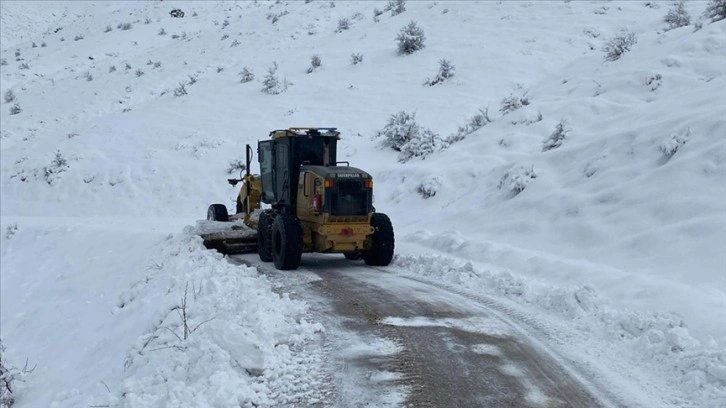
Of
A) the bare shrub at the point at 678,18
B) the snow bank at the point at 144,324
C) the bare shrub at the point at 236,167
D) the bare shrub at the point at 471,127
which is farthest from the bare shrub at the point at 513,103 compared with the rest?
the snow bank at the point at 144,324

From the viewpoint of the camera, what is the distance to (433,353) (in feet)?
20.9

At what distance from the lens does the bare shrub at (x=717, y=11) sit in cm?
1927

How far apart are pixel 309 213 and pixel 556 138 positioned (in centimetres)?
739

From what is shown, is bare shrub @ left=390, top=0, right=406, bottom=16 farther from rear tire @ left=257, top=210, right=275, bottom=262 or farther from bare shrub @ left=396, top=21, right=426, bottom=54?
rear tire @ left=257, top=210, right=275, bottom=262

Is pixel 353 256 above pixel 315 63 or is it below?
below

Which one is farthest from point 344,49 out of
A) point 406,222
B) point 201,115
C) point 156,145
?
point 406,222

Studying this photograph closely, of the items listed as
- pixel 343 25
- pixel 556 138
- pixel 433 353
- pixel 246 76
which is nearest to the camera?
pixel 433 353

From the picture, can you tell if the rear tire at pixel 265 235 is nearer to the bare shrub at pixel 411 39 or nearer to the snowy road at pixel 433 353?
the snowy road at pixel 433 353

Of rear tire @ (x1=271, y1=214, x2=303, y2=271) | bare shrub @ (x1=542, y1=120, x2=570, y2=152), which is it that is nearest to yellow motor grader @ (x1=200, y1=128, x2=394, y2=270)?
rear tire @ (x1=271, y1=214, x2=303, y2=271)

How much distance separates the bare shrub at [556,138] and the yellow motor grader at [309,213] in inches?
234

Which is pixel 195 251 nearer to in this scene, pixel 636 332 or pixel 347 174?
pixel 347 174

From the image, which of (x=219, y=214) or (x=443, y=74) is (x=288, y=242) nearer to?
(x=219, y=214)

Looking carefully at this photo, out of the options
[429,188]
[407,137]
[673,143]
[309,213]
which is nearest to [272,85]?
[407,137]

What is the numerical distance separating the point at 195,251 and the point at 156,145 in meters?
12.2
